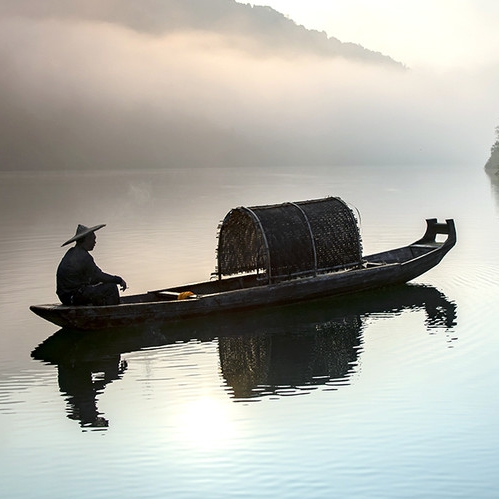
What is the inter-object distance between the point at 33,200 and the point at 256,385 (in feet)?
127

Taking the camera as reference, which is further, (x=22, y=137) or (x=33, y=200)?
(x=22, y=137)

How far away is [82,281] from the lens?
12688 mm

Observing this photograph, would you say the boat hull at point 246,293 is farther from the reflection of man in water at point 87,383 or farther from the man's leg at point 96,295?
the reflection of man in water at point 87,383

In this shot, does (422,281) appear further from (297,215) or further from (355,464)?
(355,464)

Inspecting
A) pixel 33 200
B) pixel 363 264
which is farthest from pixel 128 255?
pixel 33 200

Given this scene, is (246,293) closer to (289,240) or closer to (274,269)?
(274,269)

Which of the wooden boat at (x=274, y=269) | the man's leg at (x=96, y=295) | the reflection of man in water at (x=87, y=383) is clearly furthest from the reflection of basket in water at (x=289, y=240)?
the reflection of man in water at (x=87, y=383)

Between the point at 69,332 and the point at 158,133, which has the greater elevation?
the point at 158,133

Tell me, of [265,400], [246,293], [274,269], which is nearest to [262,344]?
[246,293]

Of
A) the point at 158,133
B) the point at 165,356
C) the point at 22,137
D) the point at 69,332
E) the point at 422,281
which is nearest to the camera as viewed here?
the point at 165,356

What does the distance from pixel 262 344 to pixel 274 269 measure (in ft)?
6.49

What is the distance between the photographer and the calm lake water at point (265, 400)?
7715mm

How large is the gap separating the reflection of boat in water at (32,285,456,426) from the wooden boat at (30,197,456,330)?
0.78 ft

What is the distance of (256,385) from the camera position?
1058cm
